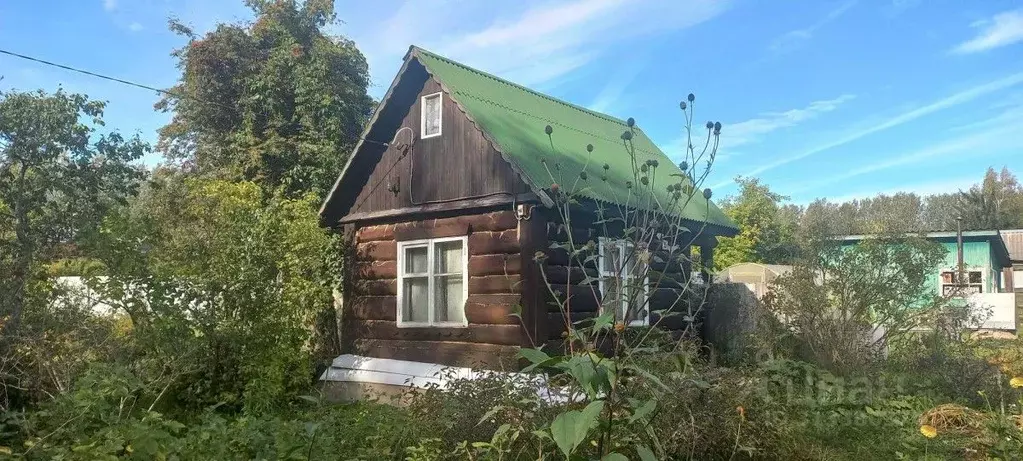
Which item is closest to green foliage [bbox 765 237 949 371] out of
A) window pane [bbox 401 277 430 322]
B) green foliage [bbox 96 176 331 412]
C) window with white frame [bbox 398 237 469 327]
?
window with white frame [bbox 398 237 469 327]

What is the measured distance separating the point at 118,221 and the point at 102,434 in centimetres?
447

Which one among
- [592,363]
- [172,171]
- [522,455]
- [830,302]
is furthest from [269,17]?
[592,363]

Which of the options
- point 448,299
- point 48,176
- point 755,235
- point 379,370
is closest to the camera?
point 48,176

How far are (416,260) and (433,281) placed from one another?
0.59 metres

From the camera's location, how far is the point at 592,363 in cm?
290

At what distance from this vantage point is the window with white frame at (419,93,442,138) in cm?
1013

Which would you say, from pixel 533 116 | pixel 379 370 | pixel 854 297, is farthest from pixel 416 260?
pixel 854 297

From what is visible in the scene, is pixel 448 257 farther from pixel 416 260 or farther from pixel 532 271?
pixel 532 271

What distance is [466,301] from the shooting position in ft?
31.0

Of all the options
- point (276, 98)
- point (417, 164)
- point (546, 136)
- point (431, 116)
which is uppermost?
point (276, 98)

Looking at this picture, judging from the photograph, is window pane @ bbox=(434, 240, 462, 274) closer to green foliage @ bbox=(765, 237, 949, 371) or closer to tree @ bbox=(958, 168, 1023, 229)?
green foliage @ bbox=(765, 237, 949, 371)

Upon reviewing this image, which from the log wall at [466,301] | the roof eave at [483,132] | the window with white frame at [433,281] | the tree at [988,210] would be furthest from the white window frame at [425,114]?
the tree at [988,210]

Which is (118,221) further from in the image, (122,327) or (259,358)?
(259,358)

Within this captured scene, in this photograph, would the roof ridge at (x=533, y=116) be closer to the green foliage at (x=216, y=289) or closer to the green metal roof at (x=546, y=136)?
the green metal roof at (x=546, y=136)
